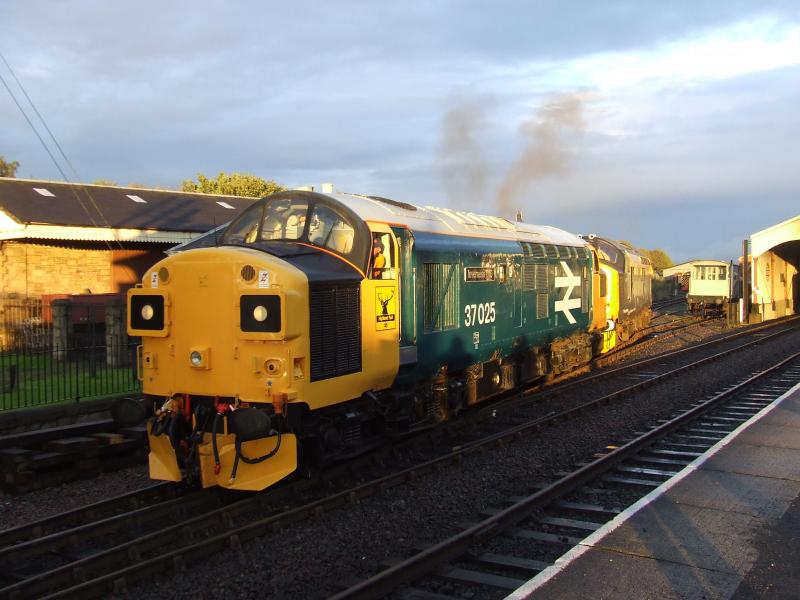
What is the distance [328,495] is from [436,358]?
8.74 feet

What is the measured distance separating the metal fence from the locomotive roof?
517cm

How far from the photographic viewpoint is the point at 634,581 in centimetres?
518

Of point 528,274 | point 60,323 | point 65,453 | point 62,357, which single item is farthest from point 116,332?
point 528,274

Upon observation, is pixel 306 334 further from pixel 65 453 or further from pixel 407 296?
pixel 65 453

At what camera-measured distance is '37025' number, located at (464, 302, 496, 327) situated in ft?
35.2

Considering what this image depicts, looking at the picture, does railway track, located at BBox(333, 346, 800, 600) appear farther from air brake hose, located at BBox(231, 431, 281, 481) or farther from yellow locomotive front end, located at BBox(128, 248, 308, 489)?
yellow locomotive front end, located at BBox(128, 248, 308, 489)

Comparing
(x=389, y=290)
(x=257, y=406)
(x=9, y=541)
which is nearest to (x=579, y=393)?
(x=389, y=290)

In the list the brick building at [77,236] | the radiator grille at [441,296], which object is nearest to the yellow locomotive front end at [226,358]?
the radiator grille at [441,296]

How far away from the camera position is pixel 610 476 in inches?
338

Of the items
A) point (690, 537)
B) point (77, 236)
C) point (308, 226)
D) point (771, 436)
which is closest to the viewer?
point (690, 537)

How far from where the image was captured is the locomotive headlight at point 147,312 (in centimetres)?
765

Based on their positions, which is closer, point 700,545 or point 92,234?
point 700,545

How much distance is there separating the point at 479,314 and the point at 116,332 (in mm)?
7444

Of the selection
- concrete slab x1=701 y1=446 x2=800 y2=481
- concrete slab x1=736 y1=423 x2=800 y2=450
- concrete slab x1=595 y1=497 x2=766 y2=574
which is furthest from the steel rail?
concrete slab x1=736 y1=423 x2=800 y2=450
